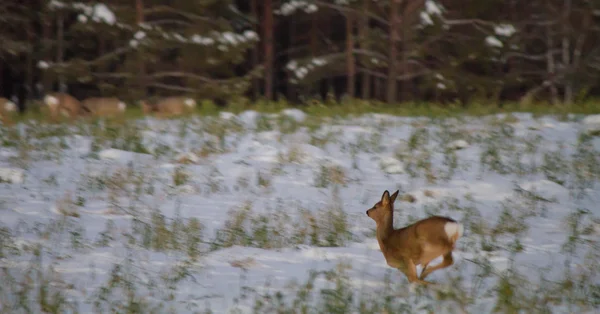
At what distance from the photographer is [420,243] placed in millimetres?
4477

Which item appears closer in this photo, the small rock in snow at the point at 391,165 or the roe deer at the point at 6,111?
the small rock in snow at the point at 391,165

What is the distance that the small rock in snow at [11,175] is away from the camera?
7.94m

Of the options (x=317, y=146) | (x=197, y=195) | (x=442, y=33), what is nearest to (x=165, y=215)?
(x=197, y=195)

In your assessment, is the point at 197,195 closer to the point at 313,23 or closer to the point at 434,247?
the point at 434,247

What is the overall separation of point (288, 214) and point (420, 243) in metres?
2.54

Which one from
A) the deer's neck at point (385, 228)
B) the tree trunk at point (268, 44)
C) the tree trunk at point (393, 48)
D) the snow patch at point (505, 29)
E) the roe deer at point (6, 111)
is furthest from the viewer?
the tree trunk at point (268, 44)

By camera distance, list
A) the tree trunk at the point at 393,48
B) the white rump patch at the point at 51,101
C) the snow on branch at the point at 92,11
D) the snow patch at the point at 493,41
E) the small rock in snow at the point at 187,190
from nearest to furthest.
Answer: the small rock in snow at the point at 187,190 → the white rump patch at the point at 51,101 → the tree trunk at the point at 393,48 → the snow on branch at the point at 92,11 → the snow patch at the point at 493,41

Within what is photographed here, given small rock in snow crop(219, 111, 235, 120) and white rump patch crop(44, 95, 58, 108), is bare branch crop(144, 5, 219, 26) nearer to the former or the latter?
white rump patch crop(44, 95, 58, 108)

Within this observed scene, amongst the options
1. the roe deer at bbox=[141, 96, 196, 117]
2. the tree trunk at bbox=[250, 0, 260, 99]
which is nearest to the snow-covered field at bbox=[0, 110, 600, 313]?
the roe deer at bbox=[141, 96, 196, 117]

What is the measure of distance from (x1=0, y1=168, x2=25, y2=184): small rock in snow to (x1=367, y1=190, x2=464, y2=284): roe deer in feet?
14.6

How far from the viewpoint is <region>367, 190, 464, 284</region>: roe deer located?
4.41m

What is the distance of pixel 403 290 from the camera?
467cm

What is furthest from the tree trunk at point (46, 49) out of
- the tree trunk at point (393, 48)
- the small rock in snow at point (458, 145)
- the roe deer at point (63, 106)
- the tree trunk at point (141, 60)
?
the small rock in snow at point (458, 145)

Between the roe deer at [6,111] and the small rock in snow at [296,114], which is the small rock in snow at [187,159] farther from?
the roe deer at [6,111]
